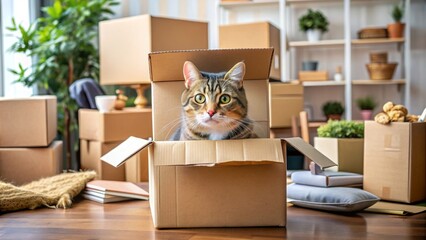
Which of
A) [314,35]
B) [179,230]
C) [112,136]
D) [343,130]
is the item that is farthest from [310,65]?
[179,230]

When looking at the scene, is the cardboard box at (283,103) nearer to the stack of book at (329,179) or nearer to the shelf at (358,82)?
the shelf at (358,82)

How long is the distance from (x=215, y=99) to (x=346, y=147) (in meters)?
0.85

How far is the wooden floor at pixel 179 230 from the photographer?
155cm

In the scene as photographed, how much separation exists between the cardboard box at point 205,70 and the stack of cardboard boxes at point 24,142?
2.81 ft

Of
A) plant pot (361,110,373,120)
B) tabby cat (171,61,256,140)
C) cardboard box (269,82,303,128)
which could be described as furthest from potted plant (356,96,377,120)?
tabby cat (171,61,256,140)

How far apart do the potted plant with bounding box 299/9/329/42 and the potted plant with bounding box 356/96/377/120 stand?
533 mm

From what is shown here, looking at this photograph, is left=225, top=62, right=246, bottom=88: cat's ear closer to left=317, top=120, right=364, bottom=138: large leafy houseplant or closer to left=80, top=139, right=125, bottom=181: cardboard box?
left=317, top=120, right=364, bottom=138: large leafy houseplant

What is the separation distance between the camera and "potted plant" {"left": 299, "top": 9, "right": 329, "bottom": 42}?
381 cm

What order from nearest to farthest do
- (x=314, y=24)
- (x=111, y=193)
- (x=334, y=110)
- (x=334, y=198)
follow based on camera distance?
(x=334, y=198), (x=111, y=193), (x=334, y=110), (x=314, y=24)

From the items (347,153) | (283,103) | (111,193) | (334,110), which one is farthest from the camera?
(334,110)

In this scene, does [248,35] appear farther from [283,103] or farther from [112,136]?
[112,136]

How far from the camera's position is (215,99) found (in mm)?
1598

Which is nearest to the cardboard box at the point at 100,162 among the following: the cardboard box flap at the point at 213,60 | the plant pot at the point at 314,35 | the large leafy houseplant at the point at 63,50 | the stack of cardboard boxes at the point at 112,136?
the stack of cardboard boxes at the point at 112,136

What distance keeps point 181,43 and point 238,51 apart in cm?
122
